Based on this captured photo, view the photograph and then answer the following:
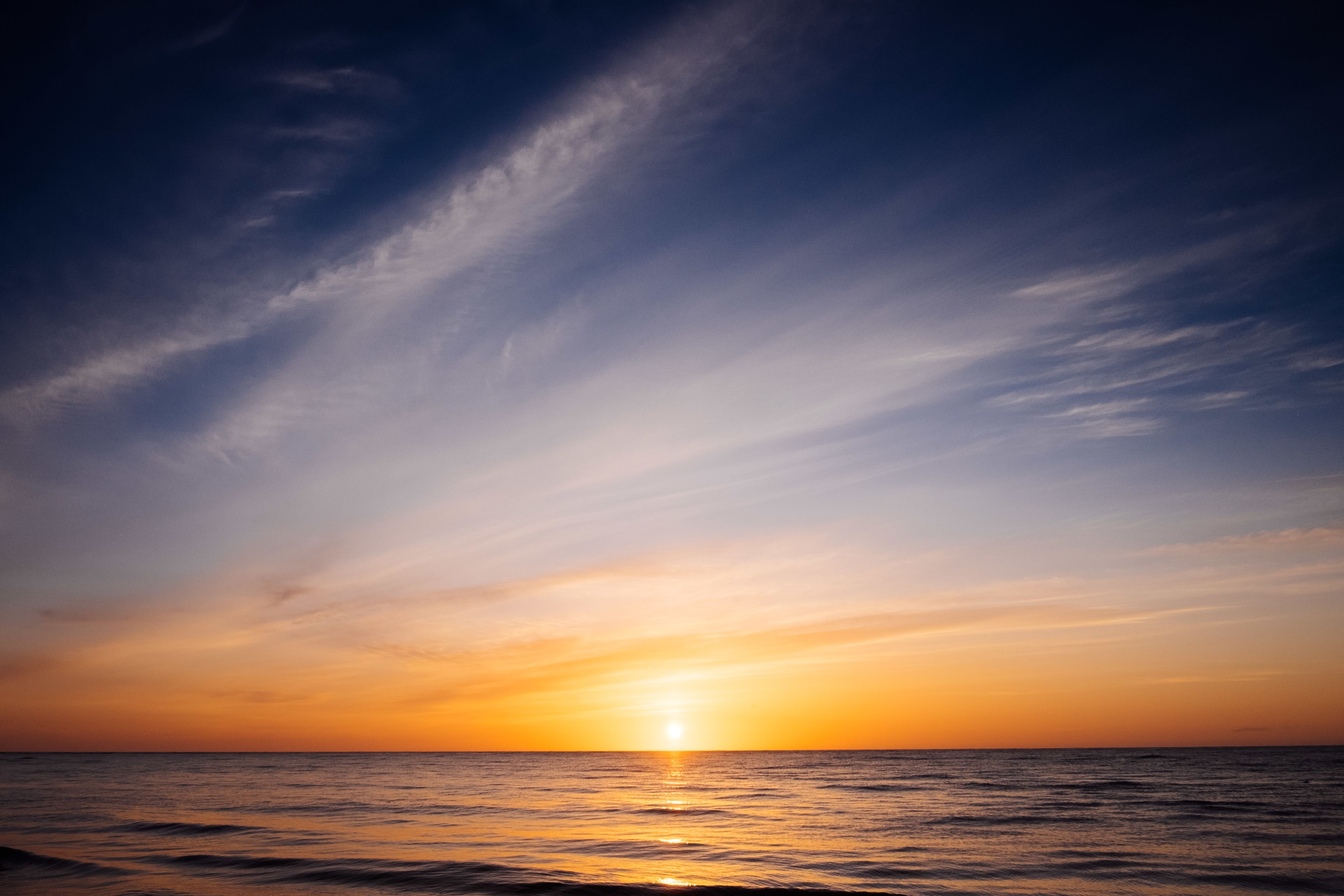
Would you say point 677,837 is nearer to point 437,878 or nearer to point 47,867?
point 437,878

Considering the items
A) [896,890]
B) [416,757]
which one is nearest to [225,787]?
[896,890]

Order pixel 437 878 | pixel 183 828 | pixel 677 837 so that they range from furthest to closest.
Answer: pixel 183 828, pixel 677 837, pixel 437 878

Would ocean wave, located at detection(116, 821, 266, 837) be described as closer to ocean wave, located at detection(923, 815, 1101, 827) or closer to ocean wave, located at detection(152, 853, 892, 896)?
ocean wave, located at detection(152, 853, 892, 896)

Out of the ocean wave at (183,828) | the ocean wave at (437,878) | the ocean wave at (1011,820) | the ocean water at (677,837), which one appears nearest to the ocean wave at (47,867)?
the ocean water at (677,837)

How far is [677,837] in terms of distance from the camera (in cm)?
2633

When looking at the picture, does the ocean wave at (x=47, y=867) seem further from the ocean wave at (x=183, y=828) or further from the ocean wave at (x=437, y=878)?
the ocean wave at (x=183, y=828)

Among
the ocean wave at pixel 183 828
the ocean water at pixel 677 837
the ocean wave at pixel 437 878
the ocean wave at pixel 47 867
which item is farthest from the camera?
the ocean wave at pixel 183 828

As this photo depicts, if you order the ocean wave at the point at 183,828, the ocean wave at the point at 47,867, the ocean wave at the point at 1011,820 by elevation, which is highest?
the ocean wave at the point at 47,867

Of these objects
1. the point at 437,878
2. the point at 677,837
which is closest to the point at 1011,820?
the point at 677,837

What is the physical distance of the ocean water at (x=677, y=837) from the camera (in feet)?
60.8

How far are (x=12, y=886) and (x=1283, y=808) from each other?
54171mm

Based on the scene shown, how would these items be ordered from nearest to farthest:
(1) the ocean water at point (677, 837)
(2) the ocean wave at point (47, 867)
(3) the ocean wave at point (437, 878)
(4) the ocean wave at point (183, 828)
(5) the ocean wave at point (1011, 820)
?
(3) the ocean wave at point (437, 878) → (1) the ocean water at point (677, 837) → (2) the ocean wave at point (47, 867) → (4) the ocean wave at point (183, 828) → (5) the ocean wave at point (1011, 820)

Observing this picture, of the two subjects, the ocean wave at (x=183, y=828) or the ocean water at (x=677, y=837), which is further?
the ocean wave at (x=183, y=828)

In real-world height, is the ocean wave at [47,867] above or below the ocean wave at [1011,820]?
above
